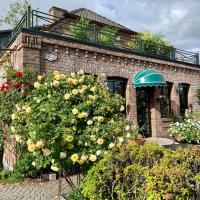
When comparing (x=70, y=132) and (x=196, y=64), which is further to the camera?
(x=196, y=64)

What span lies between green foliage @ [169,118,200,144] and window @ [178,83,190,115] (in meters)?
1.90

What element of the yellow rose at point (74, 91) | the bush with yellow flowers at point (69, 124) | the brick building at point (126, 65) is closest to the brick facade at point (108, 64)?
the brick building at point (126, 65)

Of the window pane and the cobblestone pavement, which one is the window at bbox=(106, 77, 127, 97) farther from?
the cobblestone pavement

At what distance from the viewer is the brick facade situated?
32.3 ft

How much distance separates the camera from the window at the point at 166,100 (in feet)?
49.4

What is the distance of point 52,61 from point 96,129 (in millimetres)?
5479

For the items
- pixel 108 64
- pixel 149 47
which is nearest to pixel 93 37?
pixel 108 64

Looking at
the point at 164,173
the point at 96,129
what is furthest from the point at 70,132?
the point at 164,173

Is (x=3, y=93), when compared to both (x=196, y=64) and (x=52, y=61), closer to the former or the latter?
(x=52, y=61)

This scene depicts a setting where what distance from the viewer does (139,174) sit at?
13.9 ft

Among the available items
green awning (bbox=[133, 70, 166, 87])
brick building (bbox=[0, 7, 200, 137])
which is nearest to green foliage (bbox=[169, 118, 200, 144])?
brick building (bbox=[0, 7, 200, 137])

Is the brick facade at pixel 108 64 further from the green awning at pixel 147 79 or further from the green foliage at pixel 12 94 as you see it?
the green foliage at pixel 12 94

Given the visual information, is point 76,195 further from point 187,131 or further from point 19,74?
point 187,131

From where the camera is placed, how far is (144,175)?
162 inches
